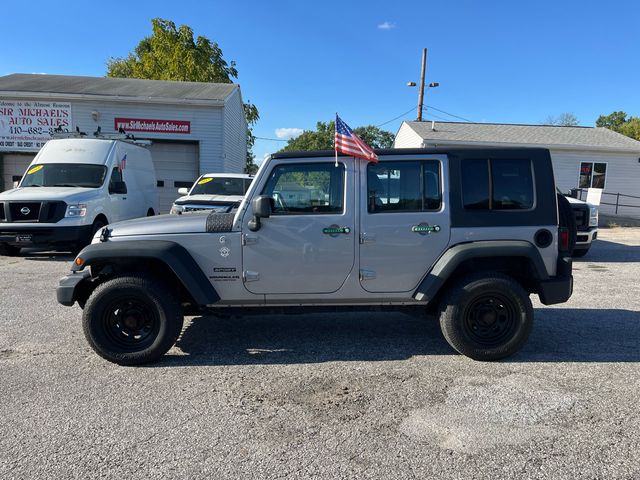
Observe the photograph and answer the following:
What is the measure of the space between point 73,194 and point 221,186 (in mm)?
3381

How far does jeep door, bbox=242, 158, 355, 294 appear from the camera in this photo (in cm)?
396

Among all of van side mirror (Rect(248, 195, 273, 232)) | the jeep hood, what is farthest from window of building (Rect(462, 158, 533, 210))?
the jeep hood

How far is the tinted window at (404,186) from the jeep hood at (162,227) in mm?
1576

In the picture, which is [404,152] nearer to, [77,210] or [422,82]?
[77,210]

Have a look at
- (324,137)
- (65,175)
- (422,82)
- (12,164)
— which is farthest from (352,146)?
(324,137)

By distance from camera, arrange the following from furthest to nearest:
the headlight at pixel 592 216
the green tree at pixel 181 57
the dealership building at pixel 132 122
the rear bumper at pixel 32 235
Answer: the green tree at pixel 181 57 → the dealership building at pixel 132 122 → the headlight at pixel 592 216 → the rear bumper at pixel 32 235

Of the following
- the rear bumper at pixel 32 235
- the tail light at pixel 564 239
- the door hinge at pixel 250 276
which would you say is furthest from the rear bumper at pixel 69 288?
the rear bumper at pixel 32 235

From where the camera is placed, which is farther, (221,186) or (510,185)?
(221,186)

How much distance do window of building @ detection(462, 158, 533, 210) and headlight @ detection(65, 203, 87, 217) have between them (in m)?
7.72

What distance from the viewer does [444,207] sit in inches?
157

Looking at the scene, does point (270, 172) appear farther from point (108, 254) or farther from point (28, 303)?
point (28, 303)

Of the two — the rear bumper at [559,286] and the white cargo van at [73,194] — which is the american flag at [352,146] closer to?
the rear bumper at [559,286]

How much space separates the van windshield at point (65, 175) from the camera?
31.9 ft

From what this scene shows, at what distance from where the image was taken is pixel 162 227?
4.04 metres
